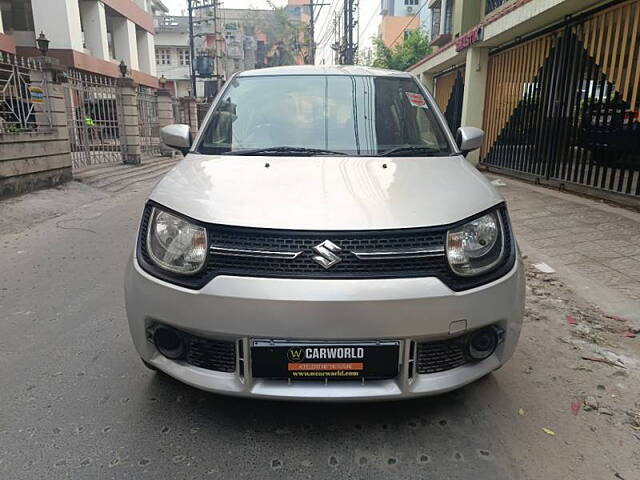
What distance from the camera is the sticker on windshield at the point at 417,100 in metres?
3.33

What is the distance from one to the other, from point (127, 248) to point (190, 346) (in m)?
3.70

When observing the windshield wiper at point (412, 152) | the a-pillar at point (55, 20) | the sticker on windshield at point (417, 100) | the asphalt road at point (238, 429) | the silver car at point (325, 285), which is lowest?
the asphalt road at point (238, 429)

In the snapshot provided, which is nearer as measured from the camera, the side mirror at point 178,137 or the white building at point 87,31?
the side mirror at point 178,137

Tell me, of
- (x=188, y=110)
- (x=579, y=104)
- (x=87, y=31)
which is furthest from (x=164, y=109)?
(x=579, y=104)

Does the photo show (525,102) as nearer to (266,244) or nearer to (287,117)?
(287,117)

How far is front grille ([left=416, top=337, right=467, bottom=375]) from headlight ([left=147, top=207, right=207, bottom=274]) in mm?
968

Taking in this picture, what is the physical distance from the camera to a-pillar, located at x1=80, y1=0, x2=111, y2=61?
21812 millimetres

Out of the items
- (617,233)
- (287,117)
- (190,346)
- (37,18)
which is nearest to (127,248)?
(287,117)

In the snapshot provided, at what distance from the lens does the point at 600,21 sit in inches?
291

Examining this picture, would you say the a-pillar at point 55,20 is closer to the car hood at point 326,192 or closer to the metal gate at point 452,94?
the metal gate at point 452,94

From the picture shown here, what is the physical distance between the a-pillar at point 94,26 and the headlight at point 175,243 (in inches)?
920

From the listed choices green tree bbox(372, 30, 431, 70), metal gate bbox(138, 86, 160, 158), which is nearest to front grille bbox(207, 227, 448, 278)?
metal gate bbox(138, 86, 160, 158)

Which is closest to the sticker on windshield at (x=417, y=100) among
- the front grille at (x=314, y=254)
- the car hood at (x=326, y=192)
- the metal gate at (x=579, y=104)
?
the car hood at (x=326, y=192)

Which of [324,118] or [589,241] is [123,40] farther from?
[324,118]
